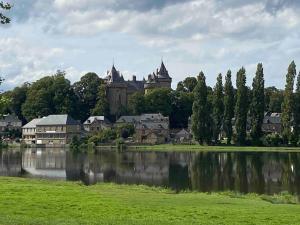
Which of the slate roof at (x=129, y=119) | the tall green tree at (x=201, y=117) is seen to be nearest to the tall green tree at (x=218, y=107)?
the tall green tree at (x=201, y=117)

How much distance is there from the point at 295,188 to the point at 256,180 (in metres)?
5.61

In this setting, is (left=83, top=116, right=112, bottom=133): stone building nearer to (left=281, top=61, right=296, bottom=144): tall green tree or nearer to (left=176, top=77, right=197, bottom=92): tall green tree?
(left=176, top=77, right=197, bottom=92): tall green tree

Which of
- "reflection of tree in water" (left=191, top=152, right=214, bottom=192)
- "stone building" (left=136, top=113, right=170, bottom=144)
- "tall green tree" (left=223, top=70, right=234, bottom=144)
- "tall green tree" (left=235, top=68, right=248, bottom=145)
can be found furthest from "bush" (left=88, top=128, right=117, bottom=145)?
"reflection of tree in water" (left=191, top=152, right=214, bottom=192)

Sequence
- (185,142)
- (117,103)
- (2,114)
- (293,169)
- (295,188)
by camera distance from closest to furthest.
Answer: (2,114) → (295,188) → (293,169) → (185,142) → (117,103)

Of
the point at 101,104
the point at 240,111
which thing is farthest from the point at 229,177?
the point at 101,104

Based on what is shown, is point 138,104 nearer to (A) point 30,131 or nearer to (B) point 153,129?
(B) point 153,129

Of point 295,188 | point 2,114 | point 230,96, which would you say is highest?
point 230,96

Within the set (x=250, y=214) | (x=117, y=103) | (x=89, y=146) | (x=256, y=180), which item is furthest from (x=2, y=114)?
(x=117, y=103)

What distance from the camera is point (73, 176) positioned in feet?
143

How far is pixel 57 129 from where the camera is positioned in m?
120

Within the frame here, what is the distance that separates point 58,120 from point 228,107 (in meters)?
46.1

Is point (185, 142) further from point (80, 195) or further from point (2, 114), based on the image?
point (2, 114)

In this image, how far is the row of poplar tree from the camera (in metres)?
83.8

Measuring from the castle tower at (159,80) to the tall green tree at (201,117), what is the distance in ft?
211
